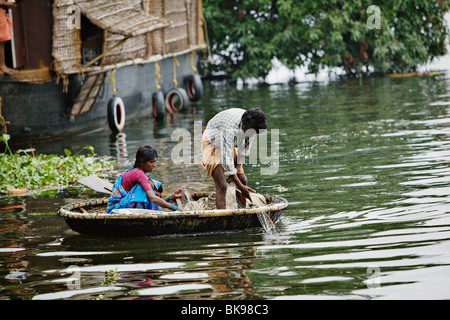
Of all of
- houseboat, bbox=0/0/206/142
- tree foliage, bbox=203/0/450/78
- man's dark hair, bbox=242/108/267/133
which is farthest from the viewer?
tree foliage, bbox=203/0/450/78

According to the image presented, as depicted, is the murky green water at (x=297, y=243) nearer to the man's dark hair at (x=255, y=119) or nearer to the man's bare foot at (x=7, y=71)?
the man's dark hair at (x=255, y=119)

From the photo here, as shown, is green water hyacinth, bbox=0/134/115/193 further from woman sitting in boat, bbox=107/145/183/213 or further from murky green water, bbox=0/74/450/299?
woman sitting in boat, bbox=107/145/183/213

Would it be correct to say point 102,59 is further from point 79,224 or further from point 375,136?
point 79,224

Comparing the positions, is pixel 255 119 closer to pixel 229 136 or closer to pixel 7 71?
pixel 229 136

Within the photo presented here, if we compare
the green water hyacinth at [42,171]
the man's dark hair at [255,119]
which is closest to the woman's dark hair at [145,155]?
the man's dark hair at [255,119]

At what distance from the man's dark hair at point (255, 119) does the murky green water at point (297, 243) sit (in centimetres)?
109

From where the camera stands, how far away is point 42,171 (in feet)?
33.9

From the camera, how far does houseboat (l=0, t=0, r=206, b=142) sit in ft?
42.3

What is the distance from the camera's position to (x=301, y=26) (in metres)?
25.8

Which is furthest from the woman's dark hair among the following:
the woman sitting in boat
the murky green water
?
the murky green water

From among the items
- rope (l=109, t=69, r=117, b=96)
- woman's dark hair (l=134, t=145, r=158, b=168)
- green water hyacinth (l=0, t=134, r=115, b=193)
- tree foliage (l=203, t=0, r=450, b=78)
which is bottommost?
green water hyacinth (l=0, t=134, r=115, b=193)

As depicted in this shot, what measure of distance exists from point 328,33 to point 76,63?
1444 centimetres

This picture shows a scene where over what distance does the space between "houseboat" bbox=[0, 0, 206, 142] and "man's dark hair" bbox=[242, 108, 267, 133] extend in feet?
20.6

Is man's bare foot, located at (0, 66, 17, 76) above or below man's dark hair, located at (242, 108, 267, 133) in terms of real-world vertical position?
above
